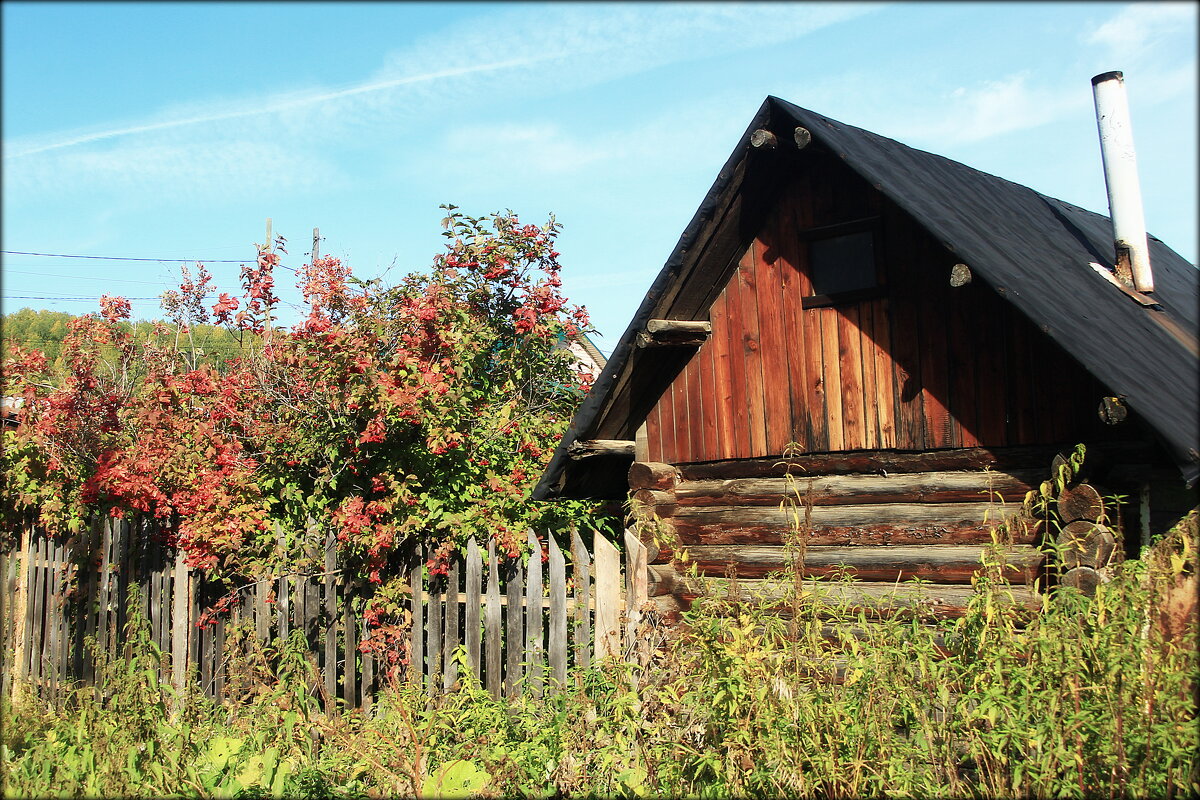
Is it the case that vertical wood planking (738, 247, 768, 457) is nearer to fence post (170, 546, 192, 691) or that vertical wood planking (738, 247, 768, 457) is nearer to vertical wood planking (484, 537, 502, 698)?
vertical wood planking (484, 537, 502, 698)

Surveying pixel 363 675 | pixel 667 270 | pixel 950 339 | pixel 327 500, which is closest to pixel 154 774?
pixel 363 675

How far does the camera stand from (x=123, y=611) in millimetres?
9633

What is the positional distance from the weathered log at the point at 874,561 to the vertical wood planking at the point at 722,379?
88 centimetres

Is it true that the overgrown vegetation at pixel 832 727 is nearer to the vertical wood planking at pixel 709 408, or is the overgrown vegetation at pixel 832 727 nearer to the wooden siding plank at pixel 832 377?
the wooden siding plank at pixel 832 377

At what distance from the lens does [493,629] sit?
298 inches

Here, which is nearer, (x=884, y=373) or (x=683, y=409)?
(x=884, y=373)

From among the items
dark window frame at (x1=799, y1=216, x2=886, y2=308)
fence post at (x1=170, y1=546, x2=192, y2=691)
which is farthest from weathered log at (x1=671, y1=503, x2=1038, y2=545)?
fence post at (x1=170, y1=546, x2=192, y2=691)

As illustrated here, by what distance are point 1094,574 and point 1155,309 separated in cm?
354

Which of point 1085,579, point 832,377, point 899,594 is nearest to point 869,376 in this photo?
point 832,377

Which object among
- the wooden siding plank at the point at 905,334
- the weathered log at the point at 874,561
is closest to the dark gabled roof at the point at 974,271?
the wooden siding plank at the point at 905,334

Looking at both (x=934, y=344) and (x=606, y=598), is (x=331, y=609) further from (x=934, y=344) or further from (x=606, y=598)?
(x=934, y=344)

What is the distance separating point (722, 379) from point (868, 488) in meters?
1.67

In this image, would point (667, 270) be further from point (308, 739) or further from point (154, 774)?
point (154, 774)

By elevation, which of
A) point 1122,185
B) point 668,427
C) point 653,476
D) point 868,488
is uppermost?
point 1122,185
